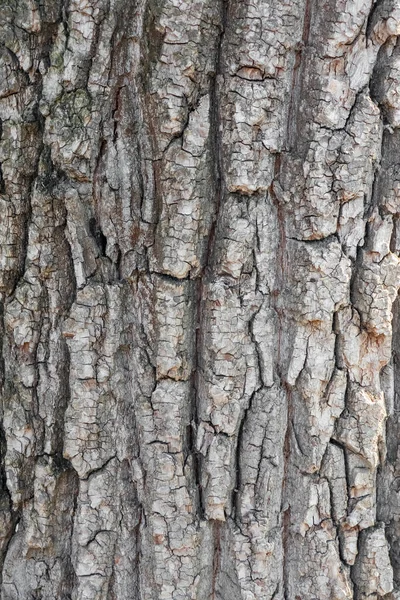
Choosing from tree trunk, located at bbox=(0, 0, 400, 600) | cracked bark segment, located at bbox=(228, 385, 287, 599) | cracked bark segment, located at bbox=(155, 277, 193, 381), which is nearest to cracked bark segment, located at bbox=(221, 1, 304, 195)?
tree trunk, located at bbox=(0, 0, 400, 600)

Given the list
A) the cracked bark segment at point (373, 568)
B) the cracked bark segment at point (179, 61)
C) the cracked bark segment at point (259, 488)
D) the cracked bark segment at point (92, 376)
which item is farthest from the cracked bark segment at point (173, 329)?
the cracked bark segment at point (373, 568)

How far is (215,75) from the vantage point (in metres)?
1.54

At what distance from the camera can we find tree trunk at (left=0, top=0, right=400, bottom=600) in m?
1.54

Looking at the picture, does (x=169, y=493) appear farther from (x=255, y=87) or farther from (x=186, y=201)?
(x=255, y=87)

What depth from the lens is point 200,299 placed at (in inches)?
64.1

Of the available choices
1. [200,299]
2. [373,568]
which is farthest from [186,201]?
[373,568]

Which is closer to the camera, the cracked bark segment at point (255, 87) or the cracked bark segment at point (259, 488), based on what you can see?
the cracked bark segment at point (255, 87)

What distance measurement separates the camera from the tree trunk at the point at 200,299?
1.54 metres

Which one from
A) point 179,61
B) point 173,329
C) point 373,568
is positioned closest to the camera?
point 179,61

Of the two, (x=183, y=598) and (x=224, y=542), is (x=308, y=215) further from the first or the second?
(x=183, y=598)

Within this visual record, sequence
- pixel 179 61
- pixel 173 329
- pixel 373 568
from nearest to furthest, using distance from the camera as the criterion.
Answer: pixel 179 61
pixel 173 329
pixel 373 568

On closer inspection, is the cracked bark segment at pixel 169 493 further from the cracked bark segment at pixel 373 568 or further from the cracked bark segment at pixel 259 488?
the cracked bark segment at pixel 373 568

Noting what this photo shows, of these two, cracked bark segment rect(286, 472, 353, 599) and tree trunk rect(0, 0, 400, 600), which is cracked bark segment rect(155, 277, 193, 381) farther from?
cracked bark segment rect(286, 472, 353, 599)

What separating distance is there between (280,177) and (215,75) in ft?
0.98
